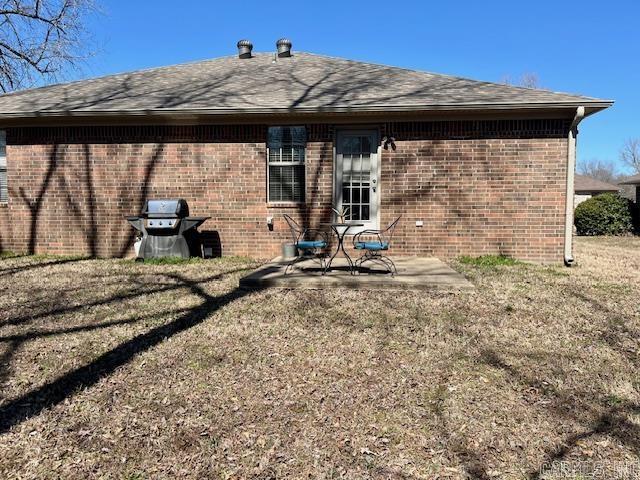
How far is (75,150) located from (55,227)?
1.69 m

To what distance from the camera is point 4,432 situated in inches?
112

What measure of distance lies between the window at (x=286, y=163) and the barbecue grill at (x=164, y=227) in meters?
1.57

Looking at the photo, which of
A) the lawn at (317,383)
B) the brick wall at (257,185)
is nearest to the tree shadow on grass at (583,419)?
the lawn at (317,383)

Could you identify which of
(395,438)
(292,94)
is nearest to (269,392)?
(395,438)

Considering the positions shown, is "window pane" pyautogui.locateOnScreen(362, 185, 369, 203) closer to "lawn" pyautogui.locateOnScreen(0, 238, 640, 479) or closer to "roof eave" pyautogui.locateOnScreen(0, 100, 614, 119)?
"roof eave" pyautogui.locateOnScreen(0, 100, 614, 119)

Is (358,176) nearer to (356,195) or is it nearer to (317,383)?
(356,195)

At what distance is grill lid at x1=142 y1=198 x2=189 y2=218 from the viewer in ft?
28.6

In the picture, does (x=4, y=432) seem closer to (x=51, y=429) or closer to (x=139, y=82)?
(x=51, y=429)

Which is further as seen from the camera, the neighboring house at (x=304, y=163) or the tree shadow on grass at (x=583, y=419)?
the neighboring house at (x=304, y=163)

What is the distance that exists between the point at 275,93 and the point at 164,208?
336 centimetres

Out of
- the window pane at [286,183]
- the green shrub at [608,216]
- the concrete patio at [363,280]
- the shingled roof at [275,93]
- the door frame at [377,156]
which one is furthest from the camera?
the green shrub at [608,216]

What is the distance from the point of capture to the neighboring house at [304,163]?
28.3 feet

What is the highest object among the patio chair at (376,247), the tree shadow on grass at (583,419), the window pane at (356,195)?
the window pane at (356,195)

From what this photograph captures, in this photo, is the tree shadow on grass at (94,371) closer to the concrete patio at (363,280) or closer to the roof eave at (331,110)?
the concrete patio at (363,280)
